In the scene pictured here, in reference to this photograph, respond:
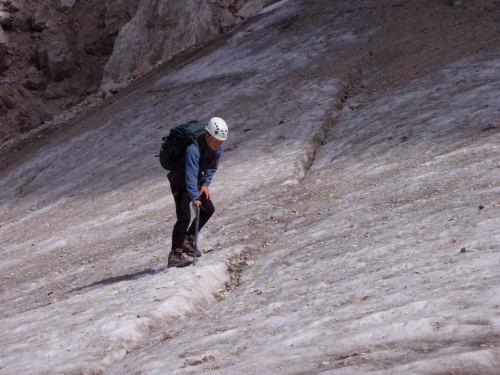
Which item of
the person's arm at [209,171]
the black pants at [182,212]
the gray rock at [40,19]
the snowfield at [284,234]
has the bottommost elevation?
the snowfield at [284,234]

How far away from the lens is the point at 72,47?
38875 millimetres

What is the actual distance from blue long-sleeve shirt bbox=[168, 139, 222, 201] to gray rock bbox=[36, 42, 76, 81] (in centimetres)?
3141

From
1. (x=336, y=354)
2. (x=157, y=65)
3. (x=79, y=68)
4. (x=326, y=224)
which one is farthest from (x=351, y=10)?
(x=79, y=68)

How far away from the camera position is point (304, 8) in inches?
938

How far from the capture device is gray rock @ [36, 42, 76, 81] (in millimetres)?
37750

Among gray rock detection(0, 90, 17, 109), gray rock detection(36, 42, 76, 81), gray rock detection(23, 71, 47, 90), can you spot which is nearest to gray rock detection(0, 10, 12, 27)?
gray rock detection(36, 42, 76, 81)

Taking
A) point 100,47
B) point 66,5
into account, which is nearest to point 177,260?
point 100,47

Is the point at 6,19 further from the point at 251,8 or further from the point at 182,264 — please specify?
the point at 182,264

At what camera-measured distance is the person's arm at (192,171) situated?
27.7 feet

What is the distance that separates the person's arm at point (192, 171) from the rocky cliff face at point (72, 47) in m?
22.0

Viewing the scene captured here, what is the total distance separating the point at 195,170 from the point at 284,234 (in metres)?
2.22

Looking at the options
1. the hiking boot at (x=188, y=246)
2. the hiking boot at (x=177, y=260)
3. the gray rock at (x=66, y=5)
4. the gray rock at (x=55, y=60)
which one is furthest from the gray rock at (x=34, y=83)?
the hiking boot at (x=177, y=260)

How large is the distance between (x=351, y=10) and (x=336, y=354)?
19.2m

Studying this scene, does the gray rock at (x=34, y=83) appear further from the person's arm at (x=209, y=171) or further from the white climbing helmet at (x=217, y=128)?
the white climbing helmet at (x=217, y=128)
